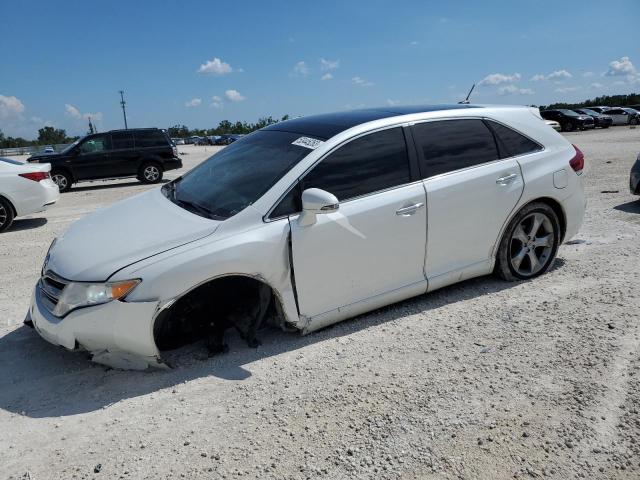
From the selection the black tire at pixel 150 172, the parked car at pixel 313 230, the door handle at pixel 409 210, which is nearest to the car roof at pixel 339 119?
the parked car at pixel 313 230

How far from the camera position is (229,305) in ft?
12.1

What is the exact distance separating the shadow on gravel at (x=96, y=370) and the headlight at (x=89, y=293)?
497 mm

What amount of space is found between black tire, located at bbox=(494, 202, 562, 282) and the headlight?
3.09 m

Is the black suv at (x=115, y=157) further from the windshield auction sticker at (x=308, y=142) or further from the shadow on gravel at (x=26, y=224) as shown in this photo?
the windshield auction sticker at (x=308, y=142)

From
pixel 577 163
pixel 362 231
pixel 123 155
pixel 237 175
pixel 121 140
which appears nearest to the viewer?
pixel 362 231

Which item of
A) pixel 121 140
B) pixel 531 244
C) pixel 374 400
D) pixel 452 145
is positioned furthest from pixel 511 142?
pixel 121 140

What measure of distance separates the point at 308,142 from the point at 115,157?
1314 cm

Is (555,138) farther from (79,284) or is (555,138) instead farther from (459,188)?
(79,284)

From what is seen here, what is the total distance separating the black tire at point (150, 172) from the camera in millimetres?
15586

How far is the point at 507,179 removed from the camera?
428 cm

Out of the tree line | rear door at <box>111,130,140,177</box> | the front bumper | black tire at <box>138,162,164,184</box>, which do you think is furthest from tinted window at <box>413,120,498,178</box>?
the tree line

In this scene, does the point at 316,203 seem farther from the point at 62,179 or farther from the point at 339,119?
the point at 62,179

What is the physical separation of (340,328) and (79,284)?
1.86m

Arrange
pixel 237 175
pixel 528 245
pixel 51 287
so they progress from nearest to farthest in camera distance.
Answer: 1. pixel 51 287
2. pixel 237 175
3. pixel 528 245
